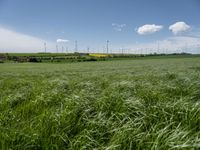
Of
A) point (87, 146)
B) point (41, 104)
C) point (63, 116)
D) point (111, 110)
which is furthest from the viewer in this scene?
point (41, 104)

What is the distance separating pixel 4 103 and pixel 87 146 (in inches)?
135

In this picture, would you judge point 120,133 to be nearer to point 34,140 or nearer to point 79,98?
point 34,140

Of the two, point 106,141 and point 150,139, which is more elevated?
point 150,139

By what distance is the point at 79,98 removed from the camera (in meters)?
4.61

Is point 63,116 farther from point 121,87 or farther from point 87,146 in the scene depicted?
point 121,87

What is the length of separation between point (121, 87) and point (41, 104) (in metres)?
2.67

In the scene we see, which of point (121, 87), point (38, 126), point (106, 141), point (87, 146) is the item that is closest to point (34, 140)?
point (38, 126)

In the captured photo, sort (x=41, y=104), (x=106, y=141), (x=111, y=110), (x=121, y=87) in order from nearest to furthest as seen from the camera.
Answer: (x=106, y=141) < (x=111, y=110) < (x=41, y=104) < (x=121, y=87)

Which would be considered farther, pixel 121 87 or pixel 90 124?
pixel 121 87

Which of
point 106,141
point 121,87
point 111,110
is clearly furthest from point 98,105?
point 121,87

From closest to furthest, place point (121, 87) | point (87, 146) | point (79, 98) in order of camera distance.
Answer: point (87, 146) < point (79, 98) < point (121, 87)

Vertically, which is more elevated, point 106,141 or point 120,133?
point 120,133

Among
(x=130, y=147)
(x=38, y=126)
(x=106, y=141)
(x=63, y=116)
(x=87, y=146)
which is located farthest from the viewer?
(x=63, y=116)

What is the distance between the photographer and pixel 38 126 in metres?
3.26
